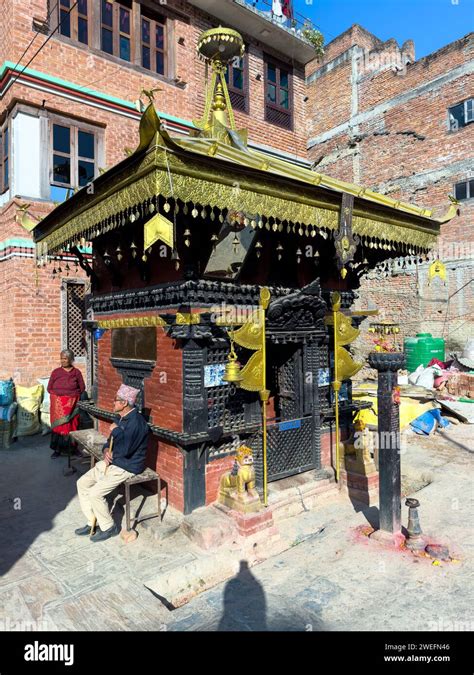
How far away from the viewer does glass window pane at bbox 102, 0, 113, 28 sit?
1219cm

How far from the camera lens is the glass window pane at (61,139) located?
11406mm

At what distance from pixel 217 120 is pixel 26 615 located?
718 centimetres

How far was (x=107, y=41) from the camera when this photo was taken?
40.6 feet

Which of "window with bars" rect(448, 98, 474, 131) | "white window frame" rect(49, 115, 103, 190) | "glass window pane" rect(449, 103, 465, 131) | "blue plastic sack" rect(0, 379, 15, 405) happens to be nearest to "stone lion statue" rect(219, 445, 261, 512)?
"blue plastic sack" rect(0, 379, 15, 405)

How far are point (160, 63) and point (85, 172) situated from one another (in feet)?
15.5

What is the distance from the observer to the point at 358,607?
162 inches

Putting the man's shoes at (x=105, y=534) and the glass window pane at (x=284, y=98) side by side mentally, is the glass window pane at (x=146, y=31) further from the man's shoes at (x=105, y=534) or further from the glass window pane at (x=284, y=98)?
the man's shoes at (x=105, y=534)

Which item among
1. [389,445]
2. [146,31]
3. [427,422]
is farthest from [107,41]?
[427,422]

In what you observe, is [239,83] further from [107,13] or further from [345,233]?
[345,233]

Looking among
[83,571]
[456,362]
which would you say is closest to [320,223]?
[83,571]

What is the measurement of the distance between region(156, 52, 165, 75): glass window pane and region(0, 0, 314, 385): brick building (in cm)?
3

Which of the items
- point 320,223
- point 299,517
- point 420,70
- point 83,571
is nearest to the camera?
point 83,571
